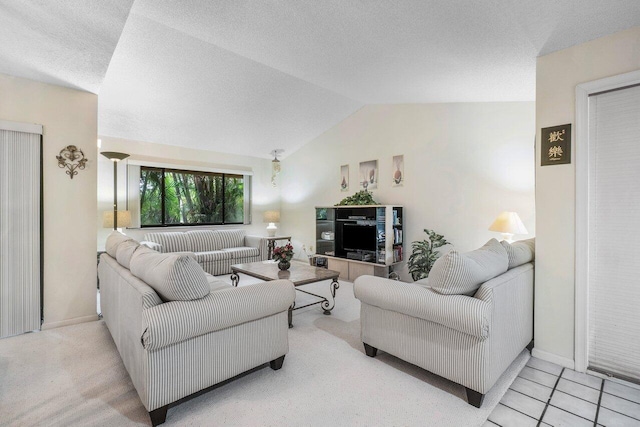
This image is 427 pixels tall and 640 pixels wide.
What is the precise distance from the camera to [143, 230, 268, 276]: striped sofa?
5098mm

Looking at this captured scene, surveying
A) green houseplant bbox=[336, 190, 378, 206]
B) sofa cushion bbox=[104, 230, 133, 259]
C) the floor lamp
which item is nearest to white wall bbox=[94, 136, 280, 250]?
the floor lamp

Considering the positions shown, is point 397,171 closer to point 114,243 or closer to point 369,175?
point 369,175

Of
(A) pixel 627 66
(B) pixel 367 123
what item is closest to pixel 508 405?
(A) pixel 627 66

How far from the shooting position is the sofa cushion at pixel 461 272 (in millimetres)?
1866

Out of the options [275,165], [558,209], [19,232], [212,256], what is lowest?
[212,256]

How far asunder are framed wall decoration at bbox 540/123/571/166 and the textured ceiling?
3.12 meters

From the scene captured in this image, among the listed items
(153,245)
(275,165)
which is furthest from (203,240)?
(275,165)

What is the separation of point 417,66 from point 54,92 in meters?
3.55

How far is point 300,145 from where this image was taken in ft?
21.5

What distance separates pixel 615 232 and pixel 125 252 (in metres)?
3.63

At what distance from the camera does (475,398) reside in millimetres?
1801

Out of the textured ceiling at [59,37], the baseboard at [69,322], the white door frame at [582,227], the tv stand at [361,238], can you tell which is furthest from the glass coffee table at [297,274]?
the textured ceiling at [59,37]

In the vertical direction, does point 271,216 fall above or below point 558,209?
below

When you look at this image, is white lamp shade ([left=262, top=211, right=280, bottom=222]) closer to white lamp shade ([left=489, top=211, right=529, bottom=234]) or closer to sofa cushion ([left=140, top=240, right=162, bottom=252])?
sofa cushion ([left=140, top=240, right=162, bottom=252])
